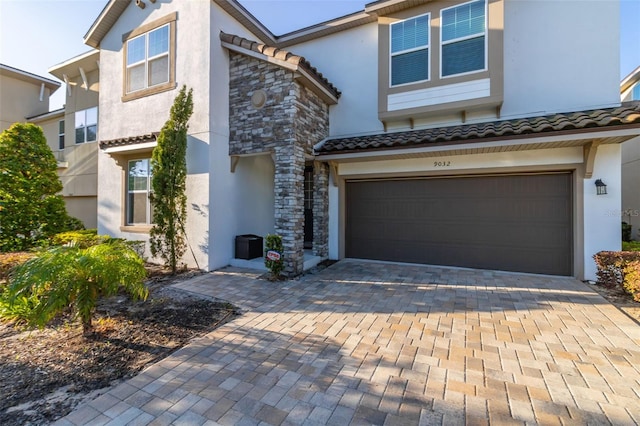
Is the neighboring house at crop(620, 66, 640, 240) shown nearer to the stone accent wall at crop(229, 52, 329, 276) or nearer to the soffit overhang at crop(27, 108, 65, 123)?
the stone accent wall at crop(229, 52, 329, 276)

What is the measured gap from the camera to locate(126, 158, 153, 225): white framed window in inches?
325

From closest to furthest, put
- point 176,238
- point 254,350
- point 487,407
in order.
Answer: point 487,407 < point 254,350 < point 176,238

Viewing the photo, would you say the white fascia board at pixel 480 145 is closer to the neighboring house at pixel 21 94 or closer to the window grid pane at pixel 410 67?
the window grid pane at pixel 410 67

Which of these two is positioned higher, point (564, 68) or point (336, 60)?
point (336, 60)

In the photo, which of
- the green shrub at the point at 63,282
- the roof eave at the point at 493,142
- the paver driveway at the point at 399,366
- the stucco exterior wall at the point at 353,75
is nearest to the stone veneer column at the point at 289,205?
the roof eave at the point at 493,142

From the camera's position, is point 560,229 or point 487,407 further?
point 560,229

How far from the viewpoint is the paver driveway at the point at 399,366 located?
2379mm

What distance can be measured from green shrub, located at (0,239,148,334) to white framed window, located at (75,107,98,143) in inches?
446

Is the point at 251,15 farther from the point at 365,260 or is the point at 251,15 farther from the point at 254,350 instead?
the point at 254,350

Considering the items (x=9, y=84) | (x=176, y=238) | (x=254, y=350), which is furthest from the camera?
(x=9, y=84)

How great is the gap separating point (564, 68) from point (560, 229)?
12.4 feet

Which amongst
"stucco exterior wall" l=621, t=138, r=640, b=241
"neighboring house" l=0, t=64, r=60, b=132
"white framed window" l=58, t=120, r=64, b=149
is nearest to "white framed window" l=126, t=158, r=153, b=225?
"white framed window" l=58, t=120, r=64, b=149

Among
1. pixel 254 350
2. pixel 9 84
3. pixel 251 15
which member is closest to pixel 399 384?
pixel 254 350

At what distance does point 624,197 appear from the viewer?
407 inches
